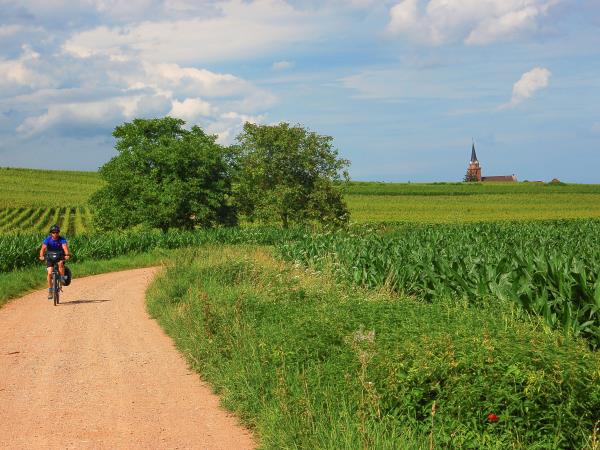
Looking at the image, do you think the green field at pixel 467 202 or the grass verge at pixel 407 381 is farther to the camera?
the green field at pixel 467 202

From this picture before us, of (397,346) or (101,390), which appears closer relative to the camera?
(397,346)

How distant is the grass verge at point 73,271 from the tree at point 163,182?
32.1 feet

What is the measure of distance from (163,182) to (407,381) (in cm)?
4125

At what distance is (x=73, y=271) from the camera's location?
27578 mm

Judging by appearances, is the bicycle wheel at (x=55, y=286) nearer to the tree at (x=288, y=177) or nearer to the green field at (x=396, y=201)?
the tree at (x=288, y=177)

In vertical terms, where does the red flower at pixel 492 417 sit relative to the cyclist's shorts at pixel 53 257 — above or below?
below

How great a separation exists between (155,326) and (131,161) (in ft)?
117

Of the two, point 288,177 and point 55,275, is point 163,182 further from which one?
point 55,275

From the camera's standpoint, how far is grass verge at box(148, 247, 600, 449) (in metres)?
5.88

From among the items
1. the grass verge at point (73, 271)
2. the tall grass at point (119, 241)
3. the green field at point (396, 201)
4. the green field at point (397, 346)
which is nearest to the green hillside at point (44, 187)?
the green field at point (396, 201)

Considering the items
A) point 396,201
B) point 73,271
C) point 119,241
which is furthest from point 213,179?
point 396,201

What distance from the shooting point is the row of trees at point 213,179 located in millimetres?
46562

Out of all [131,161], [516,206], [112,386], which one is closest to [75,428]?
[112,386]

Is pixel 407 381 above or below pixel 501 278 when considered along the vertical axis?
below
